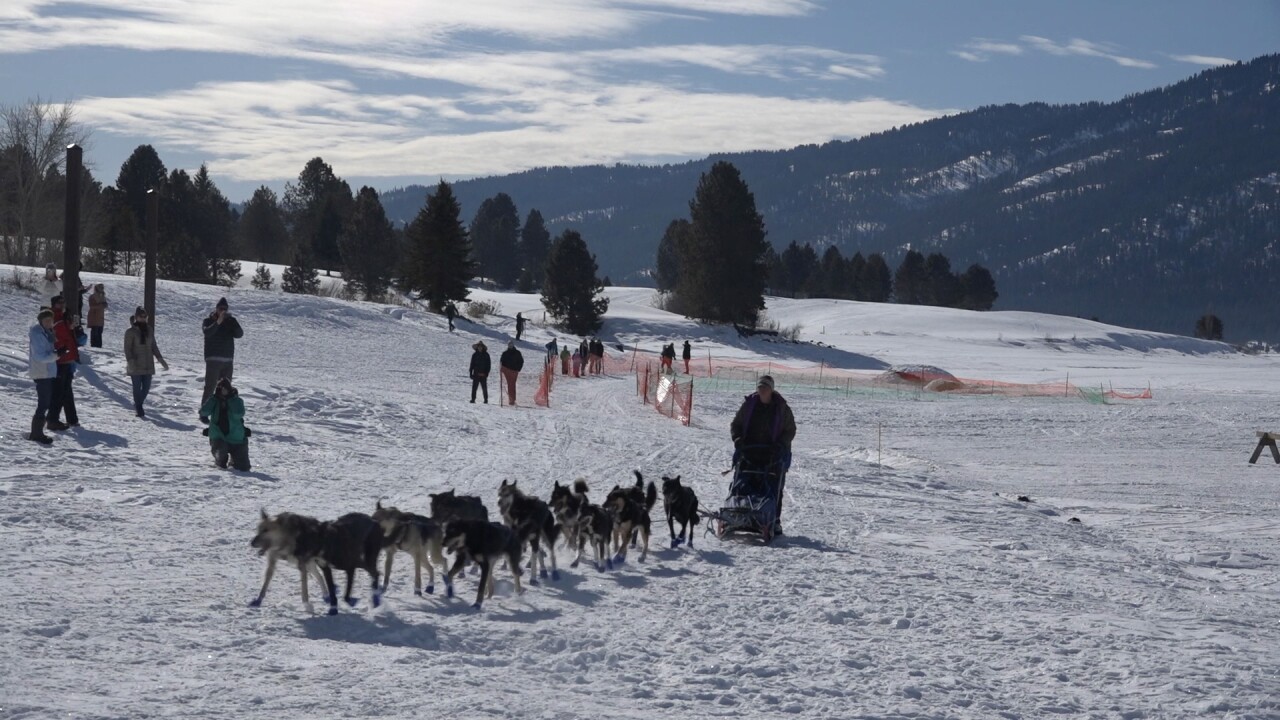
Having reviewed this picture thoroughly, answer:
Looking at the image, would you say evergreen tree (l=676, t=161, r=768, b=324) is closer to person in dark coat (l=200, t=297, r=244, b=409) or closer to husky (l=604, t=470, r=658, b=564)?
person in dark coat (l=200, t=297, r=244, b=409)

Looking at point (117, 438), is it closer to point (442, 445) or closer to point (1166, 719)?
point (442, 445)

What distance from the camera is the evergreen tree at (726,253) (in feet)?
225

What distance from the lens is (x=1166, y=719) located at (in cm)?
711

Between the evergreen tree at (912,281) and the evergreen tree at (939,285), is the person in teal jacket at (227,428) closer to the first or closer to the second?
the evergreen tree at (939,285)

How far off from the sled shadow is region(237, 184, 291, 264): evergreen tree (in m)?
97.9

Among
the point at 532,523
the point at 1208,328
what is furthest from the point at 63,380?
the point at 1208,328

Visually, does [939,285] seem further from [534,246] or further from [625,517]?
[625,517]

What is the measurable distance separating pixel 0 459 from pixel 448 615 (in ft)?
23.5

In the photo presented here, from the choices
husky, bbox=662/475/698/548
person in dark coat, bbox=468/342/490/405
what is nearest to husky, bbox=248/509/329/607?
husky, bbox=662/475/698/548

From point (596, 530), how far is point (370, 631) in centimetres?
273

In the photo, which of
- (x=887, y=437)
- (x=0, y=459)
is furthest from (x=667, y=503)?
(x=887, y=437)

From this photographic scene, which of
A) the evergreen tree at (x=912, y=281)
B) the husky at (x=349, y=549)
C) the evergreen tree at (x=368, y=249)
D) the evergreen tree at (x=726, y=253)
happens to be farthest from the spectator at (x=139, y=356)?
the evergreen tree at (x=912, y=281)

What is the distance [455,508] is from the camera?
10.2 meters

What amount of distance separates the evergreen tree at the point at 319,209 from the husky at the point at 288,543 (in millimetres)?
69113
